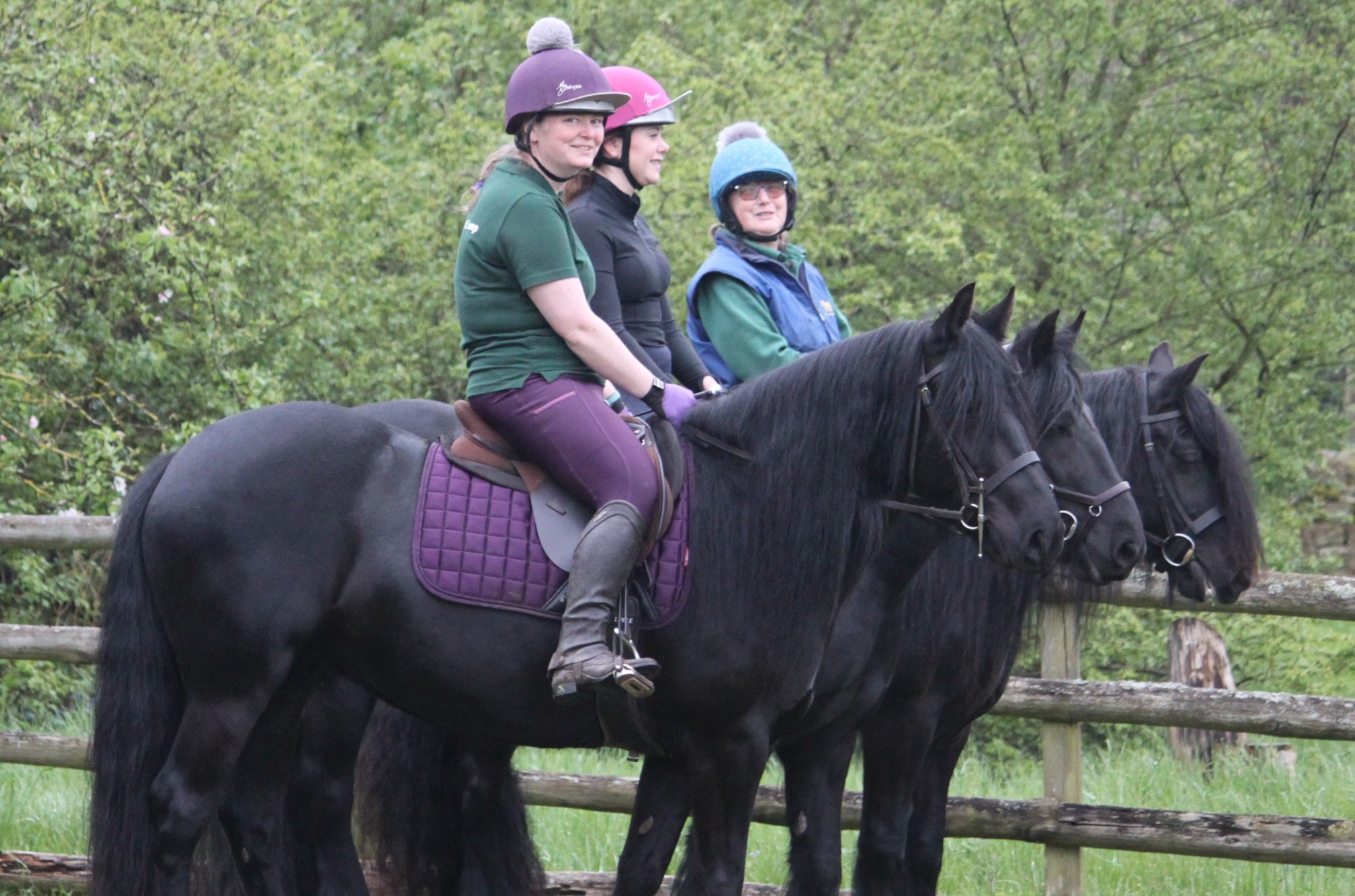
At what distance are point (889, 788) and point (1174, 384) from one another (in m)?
1.74

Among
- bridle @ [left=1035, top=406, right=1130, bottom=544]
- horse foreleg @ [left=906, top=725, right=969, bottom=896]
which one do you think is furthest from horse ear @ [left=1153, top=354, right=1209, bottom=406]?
horse foreleg @ [left=906, top=725, right=969, bottom=896]

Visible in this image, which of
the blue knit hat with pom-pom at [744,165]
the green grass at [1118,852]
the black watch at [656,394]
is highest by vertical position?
the blue knit hat with pom-pom at [744,165]

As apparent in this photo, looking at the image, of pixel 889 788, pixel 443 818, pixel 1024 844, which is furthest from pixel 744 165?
pixel 1024 844

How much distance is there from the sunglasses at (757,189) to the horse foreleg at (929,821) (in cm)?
202

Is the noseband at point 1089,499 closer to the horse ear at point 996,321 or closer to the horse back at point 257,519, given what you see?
the horse ear at point 996,321

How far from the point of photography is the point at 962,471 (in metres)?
3.94

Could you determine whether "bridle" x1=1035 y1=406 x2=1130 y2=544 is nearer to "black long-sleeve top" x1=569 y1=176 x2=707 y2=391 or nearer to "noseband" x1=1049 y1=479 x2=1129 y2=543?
"noseband" x1=1049 y1=479 x2=1129 y2=543

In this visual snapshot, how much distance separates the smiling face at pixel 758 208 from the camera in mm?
5402

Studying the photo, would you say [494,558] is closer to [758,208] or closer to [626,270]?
[626,270]

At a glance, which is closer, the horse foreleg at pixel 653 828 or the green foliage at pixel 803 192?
the horse foreleg at pixel 653 828

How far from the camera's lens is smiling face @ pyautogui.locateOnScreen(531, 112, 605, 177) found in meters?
4.12

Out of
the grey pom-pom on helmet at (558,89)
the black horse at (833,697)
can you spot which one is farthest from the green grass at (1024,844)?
the grey pom-pom on helmet at (558,89)

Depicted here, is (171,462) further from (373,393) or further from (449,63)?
(449,63)

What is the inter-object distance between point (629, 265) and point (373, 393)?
568cm
